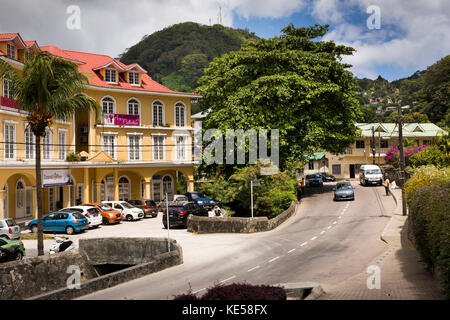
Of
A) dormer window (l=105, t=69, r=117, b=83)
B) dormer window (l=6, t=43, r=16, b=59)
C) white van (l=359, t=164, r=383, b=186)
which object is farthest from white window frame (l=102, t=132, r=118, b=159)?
white van (l=359, t=164, r=383, b=186)

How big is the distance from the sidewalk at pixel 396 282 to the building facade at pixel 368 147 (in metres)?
52.7

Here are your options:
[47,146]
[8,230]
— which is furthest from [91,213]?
[47,146]

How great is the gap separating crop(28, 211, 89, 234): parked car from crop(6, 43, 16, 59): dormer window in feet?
38.1

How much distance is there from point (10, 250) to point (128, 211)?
44.2 ft

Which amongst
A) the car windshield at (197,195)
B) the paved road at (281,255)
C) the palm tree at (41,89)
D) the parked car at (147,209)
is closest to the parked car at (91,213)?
the parked car at (147,209)

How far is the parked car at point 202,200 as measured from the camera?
37812mm

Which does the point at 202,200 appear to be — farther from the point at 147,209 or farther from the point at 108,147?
the point at 108,147

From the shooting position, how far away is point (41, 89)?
67.1 ft

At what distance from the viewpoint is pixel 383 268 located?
52.2ft

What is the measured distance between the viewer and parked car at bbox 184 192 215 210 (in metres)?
37.8

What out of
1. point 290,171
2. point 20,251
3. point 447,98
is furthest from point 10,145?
point 447,98

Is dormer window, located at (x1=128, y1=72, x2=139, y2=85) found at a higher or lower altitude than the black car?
higher

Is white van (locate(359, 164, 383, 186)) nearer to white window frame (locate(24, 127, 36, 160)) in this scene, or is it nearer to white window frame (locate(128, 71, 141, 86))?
white window frame (locate(128, 71, 141, 86))

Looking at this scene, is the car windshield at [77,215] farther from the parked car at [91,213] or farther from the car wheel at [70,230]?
the car wheel at [70,230]
